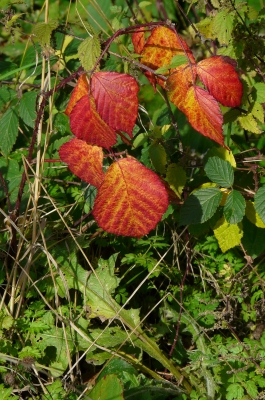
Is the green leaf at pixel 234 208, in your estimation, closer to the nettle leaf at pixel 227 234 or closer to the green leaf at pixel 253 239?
the nettle leaf at pixel 227 234

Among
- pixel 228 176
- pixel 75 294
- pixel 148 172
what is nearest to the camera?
pixel 148 172

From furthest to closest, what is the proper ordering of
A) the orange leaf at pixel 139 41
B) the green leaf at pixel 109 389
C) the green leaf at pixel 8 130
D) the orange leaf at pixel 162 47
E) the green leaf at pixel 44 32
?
the green leaf at pixel 8 130 < the orange leaf at pixel 139 41 < the orange leaf at pixel 162 47 < the green leaf at pixel 44 32 < the green leaf at pixel 109 389

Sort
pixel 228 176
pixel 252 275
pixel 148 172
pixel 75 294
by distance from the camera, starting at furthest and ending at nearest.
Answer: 1. pixel 252 275
2. pixel 75 294
3. pixel 228 176
4. pixel 148 172

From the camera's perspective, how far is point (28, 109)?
195cm

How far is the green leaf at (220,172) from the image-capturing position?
67.0 inches

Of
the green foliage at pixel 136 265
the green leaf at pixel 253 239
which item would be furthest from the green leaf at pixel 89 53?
the green leaf at pixel 253 239

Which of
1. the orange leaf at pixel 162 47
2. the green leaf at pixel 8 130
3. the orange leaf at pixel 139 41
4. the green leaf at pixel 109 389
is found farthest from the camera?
the green leaf at pixel 8 130

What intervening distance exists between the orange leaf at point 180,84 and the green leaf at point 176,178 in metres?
0.28

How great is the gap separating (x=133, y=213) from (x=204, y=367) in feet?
1.72

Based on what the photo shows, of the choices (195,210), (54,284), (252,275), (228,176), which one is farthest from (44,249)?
(252,275)

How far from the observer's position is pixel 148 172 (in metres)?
1.54

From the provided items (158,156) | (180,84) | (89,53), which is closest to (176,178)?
(158,156)

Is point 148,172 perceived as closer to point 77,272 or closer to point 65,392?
point 77,272

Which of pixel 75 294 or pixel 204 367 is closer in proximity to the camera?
pixel 204 367
